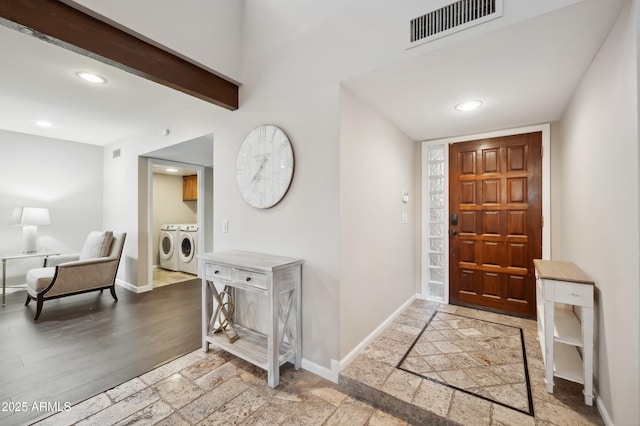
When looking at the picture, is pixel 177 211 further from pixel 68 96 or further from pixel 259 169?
pixel 259 169

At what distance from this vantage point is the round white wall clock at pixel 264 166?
2.23m

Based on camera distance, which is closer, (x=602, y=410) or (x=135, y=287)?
(x=602, y=410)

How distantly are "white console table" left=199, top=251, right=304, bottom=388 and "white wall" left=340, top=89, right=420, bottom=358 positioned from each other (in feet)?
1.29

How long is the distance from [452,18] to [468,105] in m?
0.98

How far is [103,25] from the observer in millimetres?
1679

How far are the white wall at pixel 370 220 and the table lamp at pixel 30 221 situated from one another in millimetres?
4827

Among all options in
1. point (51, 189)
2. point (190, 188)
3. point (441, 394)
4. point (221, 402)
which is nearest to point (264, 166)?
point (221, 402)

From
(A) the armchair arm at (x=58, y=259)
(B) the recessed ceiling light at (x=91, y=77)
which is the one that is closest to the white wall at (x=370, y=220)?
(B) the recessed ceiling light at (x=91, y=77)

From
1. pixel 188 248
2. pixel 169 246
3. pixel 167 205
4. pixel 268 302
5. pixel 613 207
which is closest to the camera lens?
pixel 613 207

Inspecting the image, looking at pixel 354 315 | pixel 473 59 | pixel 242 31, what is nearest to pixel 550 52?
pixel 473 59

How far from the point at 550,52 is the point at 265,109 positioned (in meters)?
2.04

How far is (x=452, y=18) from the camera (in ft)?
5.09

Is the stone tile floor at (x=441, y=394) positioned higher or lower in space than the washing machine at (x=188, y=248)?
lower

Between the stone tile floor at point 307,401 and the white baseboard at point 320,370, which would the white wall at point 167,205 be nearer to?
the stone tile floor at point 307,401
